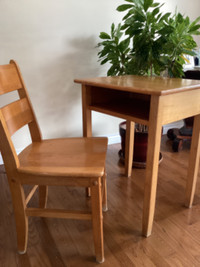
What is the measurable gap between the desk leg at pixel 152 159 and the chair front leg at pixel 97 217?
287 mm

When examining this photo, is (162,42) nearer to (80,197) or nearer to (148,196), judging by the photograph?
(148,196)

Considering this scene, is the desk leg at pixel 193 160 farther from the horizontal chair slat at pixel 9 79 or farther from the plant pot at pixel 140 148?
the horizontal chair slat at pixel 9 79

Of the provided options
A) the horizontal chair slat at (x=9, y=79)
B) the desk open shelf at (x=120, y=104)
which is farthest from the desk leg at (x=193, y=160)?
the horizontal chair slat at (x=9, y=79)

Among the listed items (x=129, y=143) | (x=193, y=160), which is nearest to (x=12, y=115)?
(x=129, y=143)

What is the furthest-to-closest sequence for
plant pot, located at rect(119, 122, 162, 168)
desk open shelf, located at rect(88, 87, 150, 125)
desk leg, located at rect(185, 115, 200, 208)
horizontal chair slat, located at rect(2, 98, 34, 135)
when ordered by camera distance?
1. plant pot, located at rect(119, 122, 162, 168)
2. desk leg, located at rect(185, 115, 200, 208)
3. desk open shelf, located at rect(88, 87, 150, 125)
4. horizontal chair slat, located at rect(2, 98, 34, 135)

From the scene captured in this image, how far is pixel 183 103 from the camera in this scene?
3.74ft

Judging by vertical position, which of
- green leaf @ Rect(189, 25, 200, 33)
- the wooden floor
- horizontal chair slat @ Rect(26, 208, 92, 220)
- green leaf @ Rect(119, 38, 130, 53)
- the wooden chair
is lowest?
the wooden floor

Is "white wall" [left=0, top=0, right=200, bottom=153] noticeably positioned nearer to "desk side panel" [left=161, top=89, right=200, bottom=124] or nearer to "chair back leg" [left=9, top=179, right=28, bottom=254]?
"chair back leg" [left=9, top=179, right=28, bottom=254]

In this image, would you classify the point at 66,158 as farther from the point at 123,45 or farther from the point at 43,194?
the point at 123,45

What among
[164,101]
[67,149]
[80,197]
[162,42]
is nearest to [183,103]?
[164,101]

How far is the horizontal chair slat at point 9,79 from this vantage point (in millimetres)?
1106

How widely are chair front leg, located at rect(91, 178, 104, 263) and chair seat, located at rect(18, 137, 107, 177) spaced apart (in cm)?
7

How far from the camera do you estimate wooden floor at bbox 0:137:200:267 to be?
3.70 ft

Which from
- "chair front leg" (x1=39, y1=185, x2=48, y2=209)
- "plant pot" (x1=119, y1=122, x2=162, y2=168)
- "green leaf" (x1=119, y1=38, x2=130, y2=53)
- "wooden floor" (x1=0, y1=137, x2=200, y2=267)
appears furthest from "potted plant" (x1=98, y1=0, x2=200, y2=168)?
"chair front leg" (x1=39, y1=185, x2=48, y2=209)
